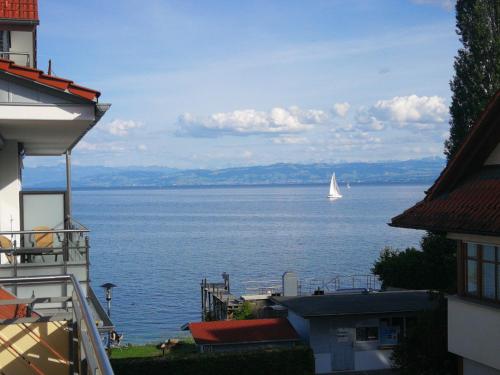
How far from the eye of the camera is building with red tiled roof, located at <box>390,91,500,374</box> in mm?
14930

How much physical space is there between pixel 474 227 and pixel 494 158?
2735 mm

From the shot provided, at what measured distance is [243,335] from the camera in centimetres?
3180

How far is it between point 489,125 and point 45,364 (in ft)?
39.3

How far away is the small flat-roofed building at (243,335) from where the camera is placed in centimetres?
3067

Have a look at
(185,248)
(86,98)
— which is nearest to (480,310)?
(86,98)

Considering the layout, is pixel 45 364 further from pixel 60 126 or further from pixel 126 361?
pixel 126 361

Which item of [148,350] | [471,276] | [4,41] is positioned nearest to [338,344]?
[148,350]

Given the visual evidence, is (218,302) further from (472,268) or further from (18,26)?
(472,268)

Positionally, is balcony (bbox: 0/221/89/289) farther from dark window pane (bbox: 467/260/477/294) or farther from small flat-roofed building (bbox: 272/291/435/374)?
small flat-roofed building (bbox: 272/291/435/374)

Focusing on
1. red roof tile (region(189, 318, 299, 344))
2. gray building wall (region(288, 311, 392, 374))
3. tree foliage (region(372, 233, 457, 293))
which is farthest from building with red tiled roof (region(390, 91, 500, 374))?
tree foliage (region(372, 233, 457, 293))

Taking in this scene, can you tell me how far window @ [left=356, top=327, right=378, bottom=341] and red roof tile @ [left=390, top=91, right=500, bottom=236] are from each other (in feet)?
47.5

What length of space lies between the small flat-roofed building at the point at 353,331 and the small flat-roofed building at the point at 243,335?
2.90 feet

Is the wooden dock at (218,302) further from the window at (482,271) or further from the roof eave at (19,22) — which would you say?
the roof eave at (19,22)

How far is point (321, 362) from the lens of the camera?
Answer: 30547 millimetres
